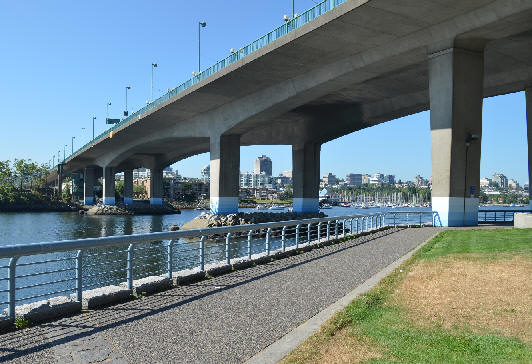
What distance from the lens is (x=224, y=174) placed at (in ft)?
176

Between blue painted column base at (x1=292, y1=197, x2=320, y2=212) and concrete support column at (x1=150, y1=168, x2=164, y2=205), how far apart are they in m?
52.5

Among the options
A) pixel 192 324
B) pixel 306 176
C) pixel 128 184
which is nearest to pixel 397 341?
pixel 192 324

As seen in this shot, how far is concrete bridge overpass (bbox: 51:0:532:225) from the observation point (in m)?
29.1

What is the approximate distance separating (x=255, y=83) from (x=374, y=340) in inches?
1561

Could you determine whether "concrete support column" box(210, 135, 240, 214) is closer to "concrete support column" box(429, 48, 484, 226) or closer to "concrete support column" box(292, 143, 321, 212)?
"concrete support column" box(292, 143, 321, 212)

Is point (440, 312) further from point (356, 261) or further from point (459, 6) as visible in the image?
point (459, 6)

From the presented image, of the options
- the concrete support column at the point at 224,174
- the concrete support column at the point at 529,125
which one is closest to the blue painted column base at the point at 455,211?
the concrete support column at the point at 529,125

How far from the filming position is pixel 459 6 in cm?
2738

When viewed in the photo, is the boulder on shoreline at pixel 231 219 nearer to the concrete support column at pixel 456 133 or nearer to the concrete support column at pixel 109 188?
the concrete support column at pixel 456 133

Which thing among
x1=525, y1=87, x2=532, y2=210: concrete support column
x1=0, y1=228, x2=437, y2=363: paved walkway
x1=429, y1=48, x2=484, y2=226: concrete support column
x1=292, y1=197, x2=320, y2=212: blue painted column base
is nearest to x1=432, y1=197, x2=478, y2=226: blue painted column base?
x1=429, y1=48, x2=484, y2=226: concrete support column

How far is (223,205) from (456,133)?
30.1 metres

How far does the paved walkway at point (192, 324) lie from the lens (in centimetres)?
595

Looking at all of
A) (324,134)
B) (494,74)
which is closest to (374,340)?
(494,74)

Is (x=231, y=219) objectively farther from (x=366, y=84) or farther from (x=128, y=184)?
(x=128, y=184)
